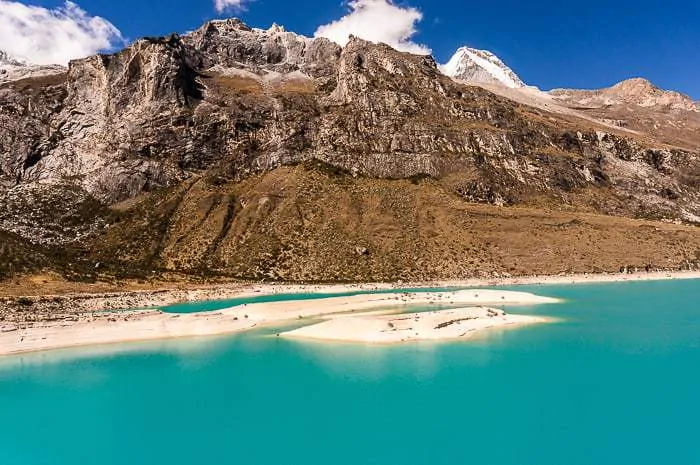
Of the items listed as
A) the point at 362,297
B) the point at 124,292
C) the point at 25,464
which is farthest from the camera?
the point at 124,292

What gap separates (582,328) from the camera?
5794cm

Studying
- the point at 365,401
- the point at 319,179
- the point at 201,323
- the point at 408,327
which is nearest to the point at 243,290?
the point at 201,323

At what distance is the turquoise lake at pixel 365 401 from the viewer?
2809 centimetres

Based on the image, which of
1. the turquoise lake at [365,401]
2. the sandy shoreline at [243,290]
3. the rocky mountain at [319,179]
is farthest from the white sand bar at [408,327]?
the rocky mountain at [319,179]

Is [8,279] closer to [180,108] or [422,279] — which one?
[422,279]

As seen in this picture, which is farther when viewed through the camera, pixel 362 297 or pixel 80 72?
pixel 80 72

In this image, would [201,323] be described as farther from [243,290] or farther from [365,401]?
[243,290]

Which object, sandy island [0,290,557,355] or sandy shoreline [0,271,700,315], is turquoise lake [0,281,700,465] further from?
sandy shoreline [0,271,700,315]

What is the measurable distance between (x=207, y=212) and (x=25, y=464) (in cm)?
11041

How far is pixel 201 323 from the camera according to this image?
62.7 m

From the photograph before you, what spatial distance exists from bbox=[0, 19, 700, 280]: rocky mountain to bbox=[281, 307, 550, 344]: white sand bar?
160 ft

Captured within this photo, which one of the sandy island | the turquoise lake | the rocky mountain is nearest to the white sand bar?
the sandy island

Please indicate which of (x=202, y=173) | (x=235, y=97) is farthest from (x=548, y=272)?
(x=235, y=97)

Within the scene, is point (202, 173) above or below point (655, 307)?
above
